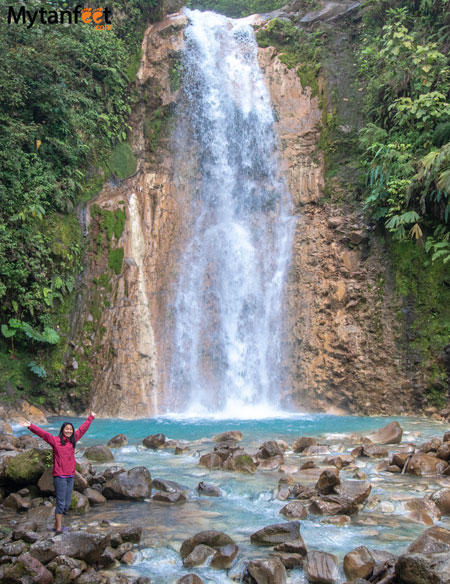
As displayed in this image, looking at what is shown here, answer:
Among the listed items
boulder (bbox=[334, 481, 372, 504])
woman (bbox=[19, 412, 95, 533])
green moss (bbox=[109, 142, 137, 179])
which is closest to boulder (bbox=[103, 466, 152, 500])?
woman (bbox=[19, 412, 95, 533])

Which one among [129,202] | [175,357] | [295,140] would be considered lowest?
[175,357]

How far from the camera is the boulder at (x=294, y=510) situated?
5.48 meters

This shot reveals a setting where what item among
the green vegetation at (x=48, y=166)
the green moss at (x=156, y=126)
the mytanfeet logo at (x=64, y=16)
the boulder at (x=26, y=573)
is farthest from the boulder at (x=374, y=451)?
the mytanfeet logo at (x=64, y=16)

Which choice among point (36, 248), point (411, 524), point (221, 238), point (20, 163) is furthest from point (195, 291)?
point (411, 524)

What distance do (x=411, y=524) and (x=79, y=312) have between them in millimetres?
11207

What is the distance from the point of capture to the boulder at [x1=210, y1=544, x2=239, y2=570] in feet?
14.4

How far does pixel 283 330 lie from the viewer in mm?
15211

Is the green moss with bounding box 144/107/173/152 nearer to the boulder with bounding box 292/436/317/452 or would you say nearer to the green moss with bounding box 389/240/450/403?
the green moss with bounding box 389/240/450/403

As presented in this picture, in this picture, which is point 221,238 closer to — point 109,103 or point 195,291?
point 195,291

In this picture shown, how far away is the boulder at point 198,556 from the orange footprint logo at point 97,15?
19.8 m

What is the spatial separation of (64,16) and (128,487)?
16891 mm

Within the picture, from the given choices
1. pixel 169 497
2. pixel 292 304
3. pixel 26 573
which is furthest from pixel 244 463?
pixel 292 304

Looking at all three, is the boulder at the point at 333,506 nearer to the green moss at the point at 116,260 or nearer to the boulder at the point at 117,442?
the boulder at the point at 117,442

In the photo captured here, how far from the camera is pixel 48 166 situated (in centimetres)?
1475
